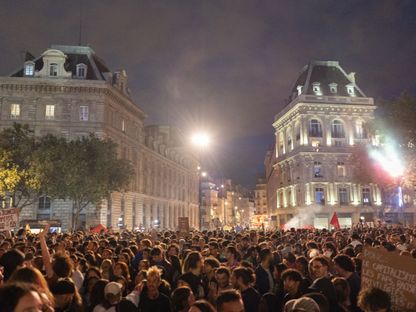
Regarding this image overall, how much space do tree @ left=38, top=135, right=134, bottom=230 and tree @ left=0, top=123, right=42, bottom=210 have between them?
101 cm

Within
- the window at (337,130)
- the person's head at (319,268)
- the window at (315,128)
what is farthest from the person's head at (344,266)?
the window at (337,130)

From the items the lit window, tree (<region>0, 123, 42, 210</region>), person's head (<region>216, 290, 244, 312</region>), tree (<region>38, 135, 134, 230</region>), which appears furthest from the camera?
the lit window

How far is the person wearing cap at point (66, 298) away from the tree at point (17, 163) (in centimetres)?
3046

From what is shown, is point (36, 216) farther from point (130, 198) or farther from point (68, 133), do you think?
point (130, 198)

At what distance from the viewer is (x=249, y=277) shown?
6.96 m

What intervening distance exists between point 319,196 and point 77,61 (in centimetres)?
4117

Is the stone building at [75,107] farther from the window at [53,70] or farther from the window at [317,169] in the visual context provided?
the window at [317,169]

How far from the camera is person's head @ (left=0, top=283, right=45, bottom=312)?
A: 10.0 ft

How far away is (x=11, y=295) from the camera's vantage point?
3.08m

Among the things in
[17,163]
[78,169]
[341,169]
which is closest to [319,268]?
[78,169]

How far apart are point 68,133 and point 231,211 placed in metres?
118

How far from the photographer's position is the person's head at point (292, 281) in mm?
6855

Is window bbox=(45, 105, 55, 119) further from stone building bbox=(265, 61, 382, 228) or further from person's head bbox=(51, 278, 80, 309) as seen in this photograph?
person's head bbox=(51, 278, 80, 309)

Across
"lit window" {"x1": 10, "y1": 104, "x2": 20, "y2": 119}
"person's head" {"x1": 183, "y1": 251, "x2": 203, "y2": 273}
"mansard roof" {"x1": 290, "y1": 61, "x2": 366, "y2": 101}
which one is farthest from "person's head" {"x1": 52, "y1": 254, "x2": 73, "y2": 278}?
"mansard roof" {"x1": 290, "y1": 61, "x2": 366, "y2": 101}
